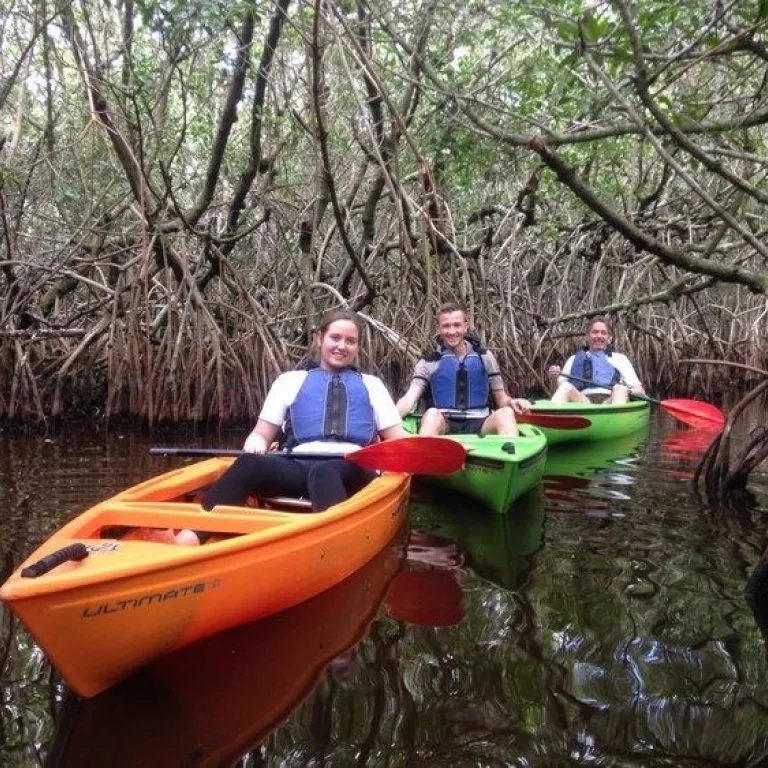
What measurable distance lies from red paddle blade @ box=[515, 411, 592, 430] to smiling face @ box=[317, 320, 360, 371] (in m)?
2.70

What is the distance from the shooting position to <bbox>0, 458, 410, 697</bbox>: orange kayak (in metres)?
2.01

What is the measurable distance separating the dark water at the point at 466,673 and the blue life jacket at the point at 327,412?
1.94 feet

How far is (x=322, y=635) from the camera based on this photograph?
2672 millimetres

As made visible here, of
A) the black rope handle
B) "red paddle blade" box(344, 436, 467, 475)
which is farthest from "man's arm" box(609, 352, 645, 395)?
the black rope handle

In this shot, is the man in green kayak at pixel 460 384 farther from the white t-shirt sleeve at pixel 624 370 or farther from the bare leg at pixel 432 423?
the white t-shirt sleeve at pixel 624 370

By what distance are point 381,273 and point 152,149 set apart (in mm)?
2562

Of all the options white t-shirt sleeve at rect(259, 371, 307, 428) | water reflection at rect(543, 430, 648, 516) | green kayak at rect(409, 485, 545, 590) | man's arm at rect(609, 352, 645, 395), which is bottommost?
green kayak at rect(409, 485, 545, 590)

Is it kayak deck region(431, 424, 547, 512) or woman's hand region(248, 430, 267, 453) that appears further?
kayak deck region(431, 424, 547, 512)

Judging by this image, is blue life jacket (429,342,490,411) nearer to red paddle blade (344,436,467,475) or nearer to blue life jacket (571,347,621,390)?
red paddle blade (344,436,467,475)

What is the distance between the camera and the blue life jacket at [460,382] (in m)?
5.12

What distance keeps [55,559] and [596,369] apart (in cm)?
644

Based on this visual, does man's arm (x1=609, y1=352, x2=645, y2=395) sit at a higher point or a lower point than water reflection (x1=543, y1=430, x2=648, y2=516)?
higher

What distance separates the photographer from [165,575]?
2.21 metres

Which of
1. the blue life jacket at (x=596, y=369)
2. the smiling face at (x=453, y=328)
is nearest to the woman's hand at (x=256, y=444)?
the smiling face at (x=453, y=328)
